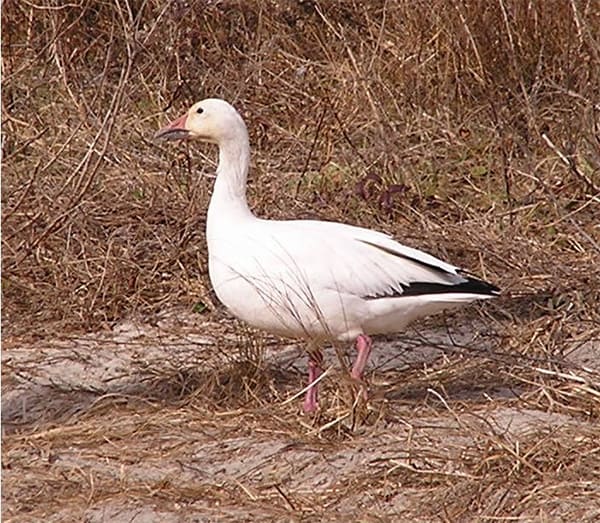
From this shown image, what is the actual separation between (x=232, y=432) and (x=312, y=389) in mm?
319

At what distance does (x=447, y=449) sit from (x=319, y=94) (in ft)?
13.5

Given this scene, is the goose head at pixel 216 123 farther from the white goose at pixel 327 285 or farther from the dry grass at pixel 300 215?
the white goose at pixel 327 285

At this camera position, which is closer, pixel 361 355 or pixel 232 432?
pixel 232 432

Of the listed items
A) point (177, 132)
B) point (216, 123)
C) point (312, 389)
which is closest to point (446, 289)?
point (312, 389)

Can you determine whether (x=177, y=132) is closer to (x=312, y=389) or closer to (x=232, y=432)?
(x=312, y=389)

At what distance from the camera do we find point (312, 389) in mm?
5750

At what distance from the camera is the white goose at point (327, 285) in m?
5.69

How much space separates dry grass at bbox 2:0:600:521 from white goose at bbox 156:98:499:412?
209mm

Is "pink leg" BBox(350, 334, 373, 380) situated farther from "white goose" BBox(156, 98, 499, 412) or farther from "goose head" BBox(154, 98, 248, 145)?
"goose head" BBox(154, 98, 248, 145)

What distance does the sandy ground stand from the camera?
4.98 m

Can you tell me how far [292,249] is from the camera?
5.79 metres

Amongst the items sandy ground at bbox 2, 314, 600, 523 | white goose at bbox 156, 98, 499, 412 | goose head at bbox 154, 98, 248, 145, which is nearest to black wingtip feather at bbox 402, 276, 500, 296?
white goose at bbox 156, 98, 499, 412

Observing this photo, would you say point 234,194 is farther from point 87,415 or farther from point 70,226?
point 70,226

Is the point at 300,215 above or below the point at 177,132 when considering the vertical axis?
below
